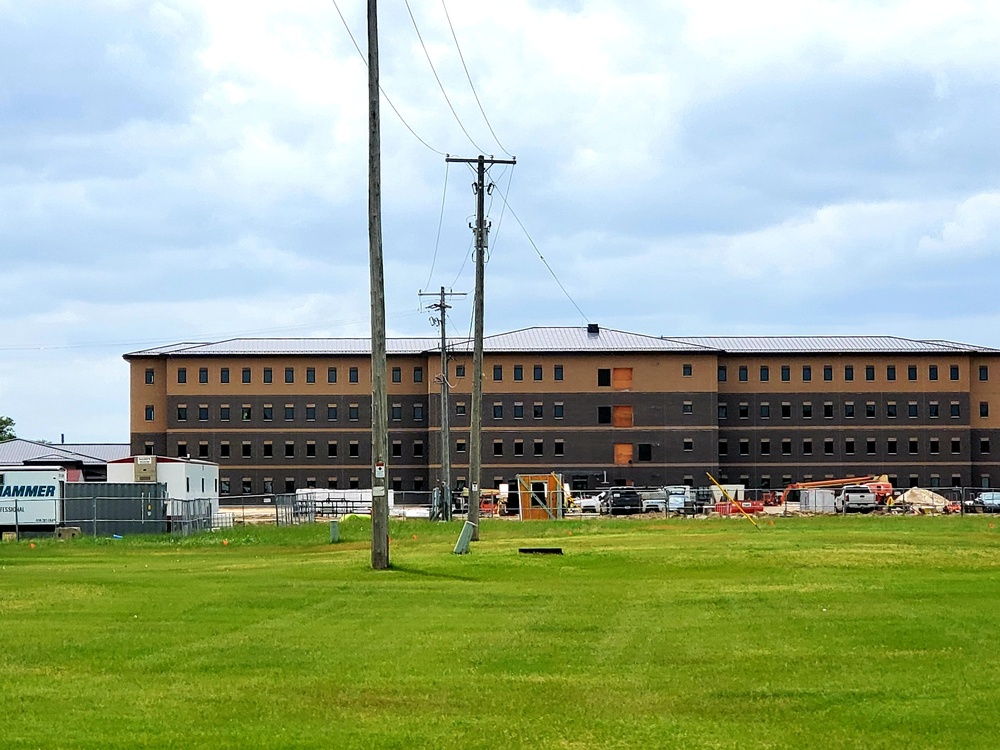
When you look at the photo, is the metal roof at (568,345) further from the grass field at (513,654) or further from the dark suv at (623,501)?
the grass field at (513,654)

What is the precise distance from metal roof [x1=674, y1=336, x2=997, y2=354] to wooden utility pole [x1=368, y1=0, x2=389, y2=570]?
99147 mm

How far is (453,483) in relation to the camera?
120938 millimetres

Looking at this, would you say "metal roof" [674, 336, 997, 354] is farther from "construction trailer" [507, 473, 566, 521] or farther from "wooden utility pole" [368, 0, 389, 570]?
"wooden utility pole" [368, 0, 389, 570]

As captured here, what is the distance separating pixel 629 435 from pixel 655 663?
10732 centimetres

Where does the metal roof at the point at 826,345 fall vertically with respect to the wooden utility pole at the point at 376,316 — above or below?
above

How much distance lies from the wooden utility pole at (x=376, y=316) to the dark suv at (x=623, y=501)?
179 ft

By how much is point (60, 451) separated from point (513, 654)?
127758 millimetres

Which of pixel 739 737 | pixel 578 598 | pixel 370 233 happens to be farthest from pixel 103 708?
pixel 370 233

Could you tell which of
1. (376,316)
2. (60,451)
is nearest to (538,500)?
(376,316)

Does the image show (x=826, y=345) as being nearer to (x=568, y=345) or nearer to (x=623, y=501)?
(x=568, y=345)

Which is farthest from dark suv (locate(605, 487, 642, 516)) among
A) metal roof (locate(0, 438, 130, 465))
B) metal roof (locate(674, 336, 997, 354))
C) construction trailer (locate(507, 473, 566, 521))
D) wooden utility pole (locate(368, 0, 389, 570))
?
metal roof (locate(0, 438, 130, 465))

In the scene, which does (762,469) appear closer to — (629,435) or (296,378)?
(629,435)

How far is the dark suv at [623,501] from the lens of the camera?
3334 inches

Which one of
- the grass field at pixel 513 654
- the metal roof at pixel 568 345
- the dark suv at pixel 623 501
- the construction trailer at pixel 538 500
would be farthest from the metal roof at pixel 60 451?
the grass field at pixel 513 654
